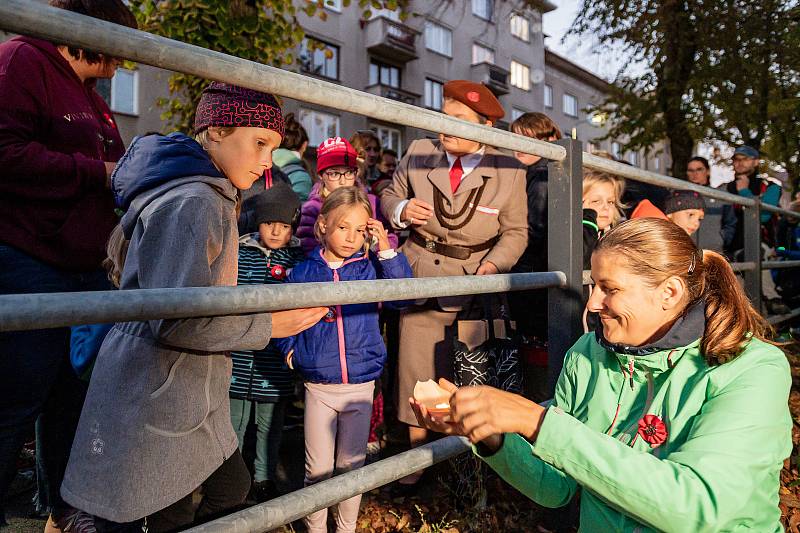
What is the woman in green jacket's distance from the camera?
4.26 feet

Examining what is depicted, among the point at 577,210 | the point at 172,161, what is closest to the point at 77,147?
the point at 172,161

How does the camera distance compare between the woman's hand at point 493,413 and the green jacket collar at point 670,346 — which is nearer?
the woman's hand at point 493,413

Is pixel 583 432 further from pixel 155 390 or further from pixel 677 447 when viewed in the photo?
pixel 155 390

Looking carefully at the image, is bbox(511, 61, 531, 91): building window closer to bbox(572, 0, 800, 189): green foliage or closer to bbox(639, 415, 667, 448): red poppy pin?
bbox(572, 0, 800, 189): green foliage

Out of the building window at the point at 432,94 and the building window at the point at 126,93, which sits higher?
the building window at the point at 432,94

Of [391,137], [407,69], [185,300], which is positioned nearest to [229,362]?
[185,300]

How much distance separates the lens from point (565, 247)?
7.62 ft

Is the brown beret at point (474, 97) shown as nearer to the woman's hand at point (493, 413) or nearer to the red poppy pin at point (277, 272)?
the red poppy pin at point (277, 272)

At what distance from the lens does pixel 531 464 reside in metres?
1.67

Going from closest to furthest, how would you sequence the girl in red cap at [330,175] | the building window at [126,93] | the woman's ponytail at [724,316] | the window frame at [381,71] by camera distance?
the woman's ponytail at [724,316]
the girl in red cap at [330,175]
the building window at [126,93]
the window frame at [381,71]

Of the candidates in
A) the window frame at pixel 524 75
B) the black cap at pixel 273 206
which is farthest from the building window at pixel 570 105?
the black cap at pixel 273 206

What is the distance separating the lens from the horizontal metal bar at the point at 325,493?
133 centimetres

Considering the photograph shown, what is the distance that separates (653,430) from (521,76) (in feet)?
114

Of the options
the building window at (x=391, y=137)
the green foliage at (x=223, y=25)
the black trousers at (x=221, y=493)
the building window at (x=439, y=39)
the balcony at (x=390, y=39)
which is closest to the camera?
the black trousers at (x=221, y=493)
